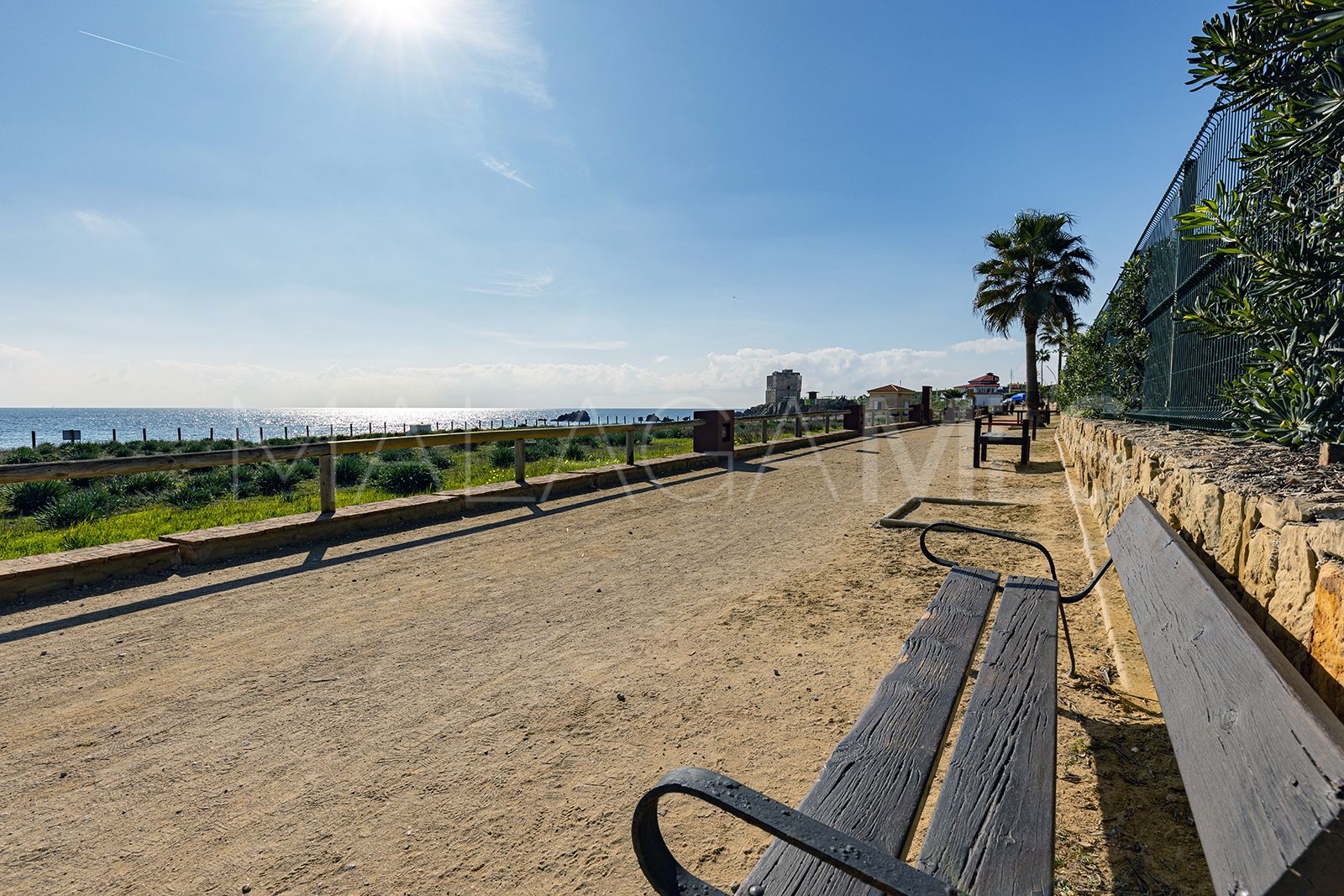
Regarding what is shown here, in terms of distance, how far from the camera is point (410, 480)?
11.8m

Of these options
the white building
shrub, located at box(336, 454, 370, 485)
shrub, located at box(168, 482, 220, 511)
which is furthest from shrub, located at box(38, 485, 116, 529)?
the white building

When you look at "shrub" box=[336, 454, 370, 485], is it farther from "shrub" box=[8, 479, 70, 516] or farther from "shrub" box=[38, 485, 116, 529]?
"shrub" box=[8, 479, 70, 516]

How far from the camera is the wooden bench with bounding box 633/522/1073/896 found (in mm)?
1163

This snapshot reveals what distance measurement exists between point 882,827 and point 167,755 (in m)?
2.67

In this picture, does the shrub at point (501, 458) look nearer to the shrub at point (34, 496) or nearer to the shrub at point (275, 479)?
the shrub at point (275, 479)

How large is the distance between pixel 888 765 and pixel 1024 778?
320mm

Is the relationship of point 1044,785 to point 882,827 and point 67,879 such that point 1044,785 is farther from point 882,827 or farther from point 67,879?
point 67,879

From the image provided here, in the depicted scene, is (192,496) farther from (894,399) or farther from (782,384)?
(782,384)

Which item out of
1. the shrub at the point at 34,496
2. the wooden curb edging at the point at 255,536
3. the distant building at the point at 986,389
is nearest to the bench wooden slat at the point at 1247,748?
the wooden curb edging at the point at 255,536

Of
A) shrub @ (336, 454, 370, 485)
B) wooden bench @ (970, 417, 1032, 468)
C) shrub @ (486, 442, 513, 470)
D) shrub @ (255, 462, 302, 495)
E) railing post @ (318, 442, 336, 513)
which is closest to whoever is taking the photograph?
railing post @ (318, 442, 336, 513)

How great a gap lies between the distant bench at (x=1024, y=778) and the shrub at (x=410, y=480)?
10.6 metres

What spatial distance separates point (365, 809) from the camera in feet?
7.07

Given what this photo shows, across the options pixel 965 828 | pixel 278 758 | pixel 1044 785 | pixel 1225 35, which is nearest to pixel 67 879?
pixel 278 758

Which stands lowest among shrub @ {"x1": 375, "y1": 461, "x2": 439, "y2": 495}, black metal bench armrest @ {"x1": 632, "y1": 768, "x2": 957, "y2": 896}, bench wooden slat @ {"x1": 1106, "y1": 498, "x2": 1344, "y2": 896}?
shrub @ {"x1": 375, "y1": 461, "x2": 439, "y2": 495}
